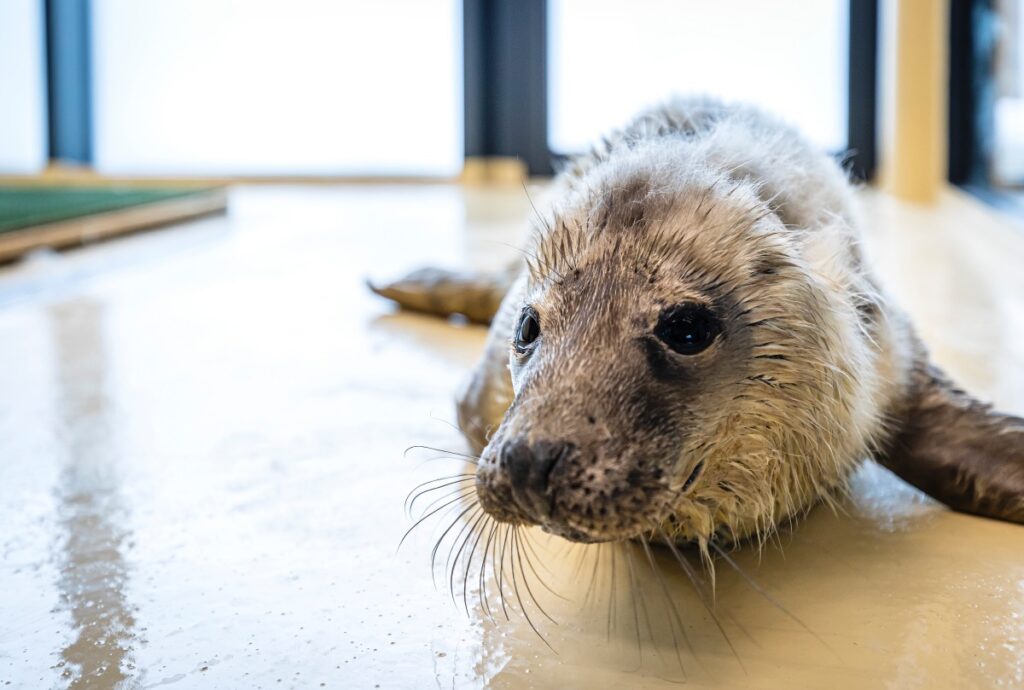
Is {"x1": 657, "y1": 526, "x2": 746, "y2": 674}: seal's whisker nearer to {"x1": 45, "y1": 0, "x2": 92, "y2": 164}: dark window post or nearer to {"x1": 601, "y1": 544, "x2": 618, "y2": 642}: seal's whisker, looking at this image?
{"x1": 601, "y1": 544, "x2": 618, "y2": 642}: seal's whisker

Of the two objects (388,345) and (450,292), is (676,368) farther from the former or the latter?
(450,292)

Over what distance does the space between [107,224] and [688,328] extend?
17.3 ft

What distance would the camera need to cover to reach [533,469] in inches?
53.0

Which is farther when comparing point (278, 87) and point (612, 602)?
point (278, 87)

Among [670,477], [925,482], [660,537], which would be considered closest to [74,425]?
[660,537]

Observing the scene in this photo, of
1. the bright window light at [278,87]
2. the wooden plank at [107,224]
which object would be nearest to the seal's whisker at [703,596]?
the wooden plank at [107,224]

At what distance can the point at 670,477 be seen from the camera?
4.66 feet

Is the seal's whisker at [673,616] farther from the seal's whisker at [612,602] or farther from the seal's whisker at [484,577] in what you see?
the seal's whisker at [484,577]

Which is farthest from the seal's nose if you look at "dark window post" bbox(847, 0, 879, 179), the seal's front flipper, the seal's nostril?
"dark window post" bbox(847, 0, 879, 179)

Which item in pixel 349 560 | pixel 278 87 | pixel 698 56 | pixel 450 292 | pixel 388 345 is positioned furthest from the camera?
pixel 278 87

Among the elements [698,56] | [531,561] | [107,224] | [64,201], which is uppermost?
[698,56]

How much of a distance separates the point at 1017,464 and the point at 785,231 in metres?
0.60

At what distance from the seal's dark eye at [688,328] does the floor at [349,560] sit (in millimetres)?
367

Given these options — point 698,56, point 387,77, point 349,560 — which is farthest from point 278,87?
point 349,560
